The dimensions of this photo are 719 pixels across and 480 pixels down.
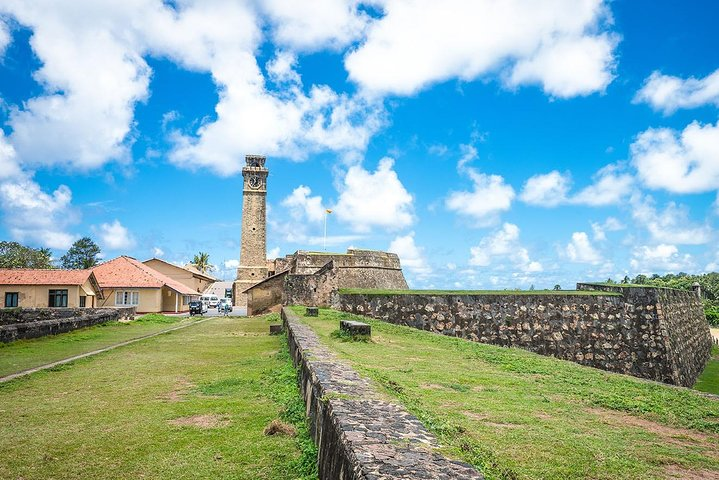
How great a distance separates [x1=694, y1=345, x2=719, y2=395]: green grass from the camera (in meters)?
19.2

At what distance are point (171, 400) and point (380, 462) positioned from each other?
5.48 m

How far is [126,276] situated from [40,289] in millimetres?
8338

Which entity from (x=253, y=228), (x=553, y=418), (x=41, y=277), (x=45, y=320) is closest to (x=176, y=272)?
(x=253, y=228)

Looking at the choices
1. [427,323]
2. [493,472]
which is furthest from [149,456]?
[427,323]

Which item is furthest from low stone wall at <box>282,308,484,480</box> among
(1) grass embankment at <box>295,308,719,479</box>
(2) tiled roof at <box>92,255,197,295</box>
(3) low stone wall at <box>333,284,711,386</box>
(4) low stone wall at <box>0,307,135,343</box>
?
(2) tiled roof at <box>92,255,197,295</box>

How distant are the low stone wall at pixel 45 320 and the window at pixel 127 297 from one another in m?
14.5

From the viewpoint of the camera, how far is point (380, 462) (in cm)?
312

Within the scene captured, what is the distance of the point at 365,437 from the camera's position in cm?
361

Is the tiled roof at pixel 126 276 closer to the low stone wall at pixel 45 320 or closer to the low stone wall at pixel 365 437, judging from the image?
the low stone wall at pixel 45 320

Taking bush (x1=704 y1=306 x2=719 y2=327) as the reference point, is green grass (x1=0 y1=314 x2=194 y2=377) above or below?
above

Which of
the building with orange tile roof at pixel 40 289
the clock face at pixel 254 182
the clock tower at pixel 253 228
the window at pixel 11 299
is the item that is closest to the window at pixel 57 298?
the building with orange tile roof at pixel 40 289

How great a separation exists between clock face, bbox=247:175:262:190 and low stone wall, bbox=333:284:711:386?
4215 centimetres

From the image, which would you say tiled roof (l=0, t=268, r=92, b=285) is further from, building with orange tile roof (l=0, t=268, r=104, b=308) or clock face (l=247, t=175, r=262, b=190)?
clock face (l=247, t=175, r=262, b=190)

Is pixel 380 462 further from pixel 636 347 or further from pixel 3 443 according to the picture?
pixel 636 347
